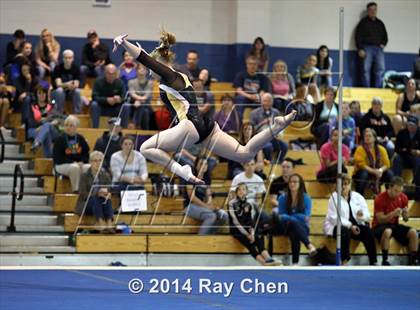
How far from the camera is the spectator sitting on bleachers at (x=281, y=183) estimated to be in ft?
41.7

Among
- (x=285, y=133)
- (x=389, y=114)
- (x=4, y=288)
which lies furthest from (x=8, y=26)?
(x=4, y=288)

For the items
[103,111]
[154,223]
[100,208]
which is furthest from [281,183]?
[103,111]

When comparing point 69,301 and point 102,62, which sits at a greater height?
point 102,62

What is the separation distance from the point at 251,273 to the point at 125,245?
2.33m

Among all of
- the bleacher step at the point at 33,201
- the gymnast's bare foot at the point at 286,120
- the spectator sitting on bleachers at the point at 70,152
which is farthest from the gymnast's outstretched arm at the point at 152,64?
the bleacher step at the point at 33,201

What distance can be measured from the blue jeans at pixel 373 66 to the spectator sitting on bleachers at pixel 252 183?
5.32 metres

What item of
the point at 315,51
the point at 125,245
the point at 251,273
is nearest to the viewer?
the point at 251,273

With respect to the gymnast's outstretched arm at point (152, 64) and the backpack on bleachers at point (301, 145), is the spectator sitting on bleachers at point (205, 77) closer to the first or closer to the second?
the backpack on bleachers at point (301, 145)

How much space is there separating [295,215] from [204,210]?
3.82 ft

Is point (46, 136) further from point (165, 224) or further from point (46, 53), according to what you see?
point (165, 224)

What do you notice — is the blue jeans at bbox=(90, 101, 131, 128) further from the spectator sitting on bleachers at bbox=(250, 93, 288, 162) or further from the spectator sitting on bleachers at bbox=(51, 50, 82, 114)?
the spectator sitting on bleachers at bbox=(250, 93, 288, 162)

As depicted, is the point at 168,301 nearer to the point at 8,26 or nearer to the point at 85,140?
the point at 85,140

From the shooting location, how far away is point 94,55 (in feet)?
49.3

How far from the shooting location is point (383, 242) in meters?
12.1
